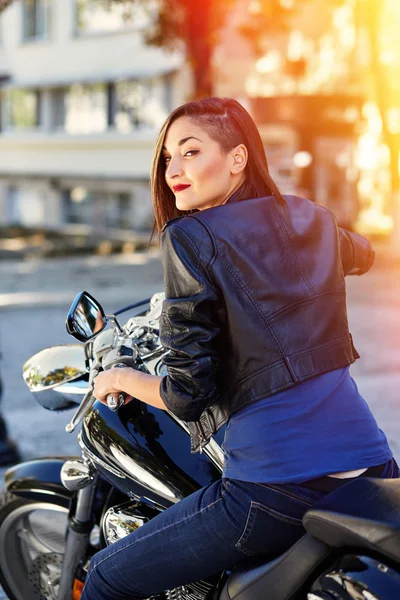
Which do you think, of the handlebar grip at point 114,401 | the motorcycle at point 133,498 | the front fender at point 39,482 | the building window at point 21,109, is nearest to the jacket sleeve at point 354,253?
the motorcycle at point 133,498

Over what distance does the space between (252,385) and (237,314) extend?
160mm

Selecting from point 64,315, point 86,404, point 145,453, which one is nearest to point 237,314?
point 145,453

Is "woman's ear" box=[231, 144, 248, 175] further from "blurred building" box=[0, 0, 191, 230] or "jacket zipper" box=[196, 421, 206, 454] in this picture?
"blurred building" box=[0, 0, 191, 230]

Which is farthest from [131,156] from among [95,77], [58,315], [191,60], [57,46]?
[58,315]

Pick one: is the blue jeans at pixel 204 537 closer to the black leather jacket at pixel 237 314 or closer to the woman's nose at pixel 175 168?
the black leather jacket at pixel 237 314

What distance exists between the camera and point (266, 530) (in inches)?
77.3

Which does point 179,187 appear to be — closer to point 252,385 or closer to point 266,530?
point 252,385

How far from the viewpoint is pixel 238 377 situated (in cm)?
200

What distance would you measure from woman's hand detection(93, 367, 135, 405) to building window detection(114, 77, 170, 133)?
26.4 m

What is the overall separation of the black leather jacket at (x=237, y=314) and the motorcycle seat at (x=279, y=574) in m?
0.33

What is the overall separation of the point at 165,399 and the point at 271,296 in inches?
13.1

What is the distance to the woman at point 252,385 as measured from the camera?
1.96 meters

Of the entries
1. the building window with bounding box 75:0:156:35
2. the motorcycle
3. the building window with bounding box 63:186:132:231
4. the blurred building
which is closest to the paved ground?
the motorcycle

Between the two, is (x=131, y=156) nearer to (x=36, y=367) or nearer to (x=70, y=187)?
(x=70, y=187)
